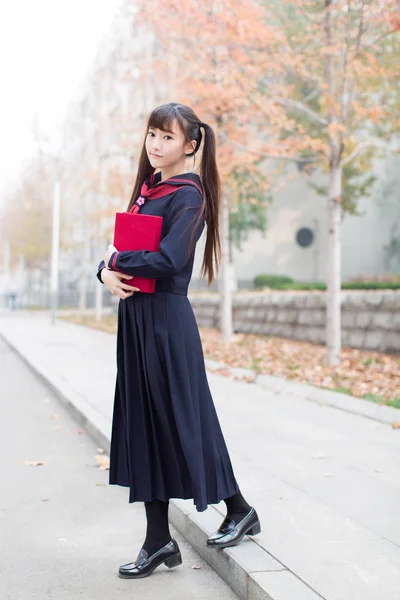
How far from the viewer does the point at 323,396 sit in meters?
8.22

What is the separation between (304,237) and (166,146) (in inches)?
1190

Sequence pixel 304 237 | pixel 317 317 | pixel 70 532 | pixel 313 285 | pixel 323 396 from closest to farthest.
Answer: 1. pixel 70 532
2. pixel 323 396
3. pixel 317 317
4. pixel 313 285
5. pixel 304 237

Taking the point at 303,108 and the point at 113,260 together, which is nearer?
the point at 113,260

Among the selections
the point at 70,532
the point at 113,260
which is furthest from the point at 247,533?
the point at 113,260

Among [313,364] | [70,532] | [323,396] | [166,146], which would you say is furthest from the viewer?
[313,364]

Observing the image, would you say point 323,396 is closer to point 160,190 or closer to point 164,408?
point 164,408

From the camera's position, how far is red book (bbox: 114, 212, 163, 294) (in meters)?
3.26

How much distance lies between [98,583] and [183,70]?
12.4m

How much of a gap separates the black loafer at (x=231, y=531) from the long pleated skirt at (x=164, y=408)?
207mm

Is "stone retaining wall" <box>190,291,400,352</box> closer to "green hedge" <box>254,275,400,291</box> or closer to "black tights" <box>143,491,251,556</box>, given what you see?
"green hedge" <box>254,275,400,291</box>

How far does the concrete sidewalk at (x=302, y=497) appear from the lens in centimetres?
313

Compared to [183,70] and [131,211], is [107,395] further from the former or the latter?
[183,70]

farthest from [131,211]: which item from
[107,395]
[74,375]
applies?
[74,375]

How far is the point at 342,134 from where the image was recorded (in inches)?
411
